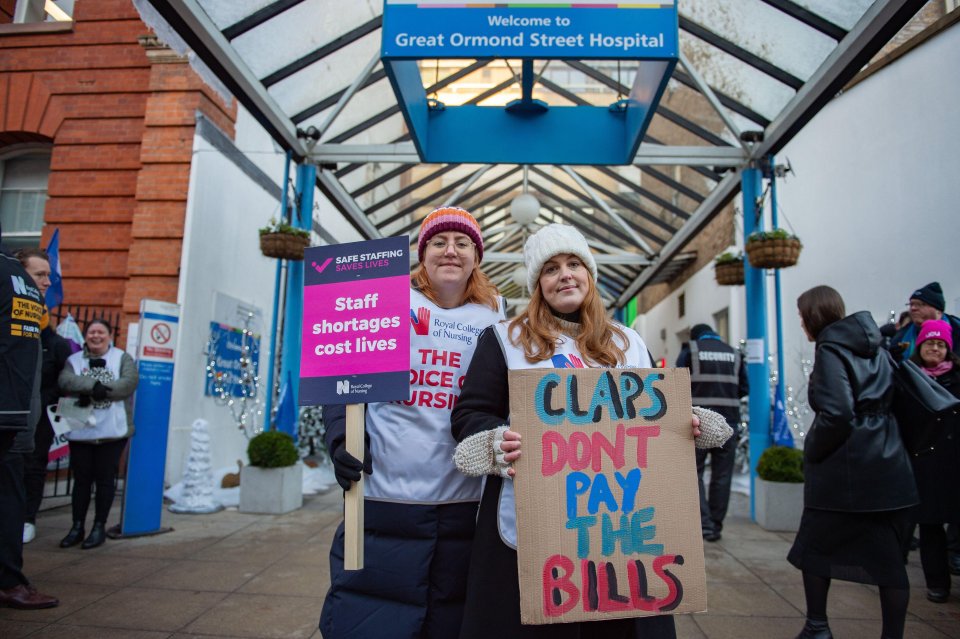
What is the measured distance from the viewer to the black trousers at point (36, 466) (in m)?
4.65

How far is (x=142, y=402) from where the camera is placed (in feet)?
16.3

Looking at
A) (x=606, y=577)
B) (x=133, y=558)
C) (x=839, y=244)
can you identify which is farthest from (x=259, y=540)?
(x=839, y=244)

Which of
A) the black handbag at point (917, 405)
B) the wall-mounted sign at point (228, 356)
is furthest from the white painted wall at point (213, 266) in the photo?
the black handbag at point (917, 405)

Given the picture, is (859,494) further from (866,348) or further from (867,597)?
(867,597)

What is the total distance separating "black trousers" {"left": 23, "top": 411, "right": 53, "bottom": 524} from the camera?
15.3ft

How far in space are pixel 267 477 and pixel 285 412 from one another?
0.84 metres

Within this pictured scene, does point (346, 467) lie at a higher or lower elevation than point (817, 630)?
higher

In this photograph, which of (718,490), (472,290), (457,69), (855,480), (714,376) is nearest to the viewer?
(472,290)

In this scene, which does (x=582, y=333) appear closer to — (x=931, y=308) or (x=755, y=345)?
(x=931, y=308)

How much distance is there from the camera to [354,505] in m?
1.76

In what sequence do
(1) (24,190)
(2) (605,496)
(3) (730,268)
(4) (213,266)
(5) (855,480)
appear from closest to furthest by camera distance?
(2) (605,496) → (5) (855,480) → (3) (730,268) → (4) (213,266) → (1) (24,190)

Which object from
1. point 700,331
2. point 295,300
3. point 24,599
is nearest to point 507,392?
point 24,599

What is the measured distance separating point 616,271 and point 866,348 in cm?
1208

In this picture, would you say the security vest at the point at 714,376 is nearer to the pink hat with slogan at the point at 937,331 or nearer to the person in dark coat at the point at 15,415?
the pink hat with slogan at the point at 937,331
